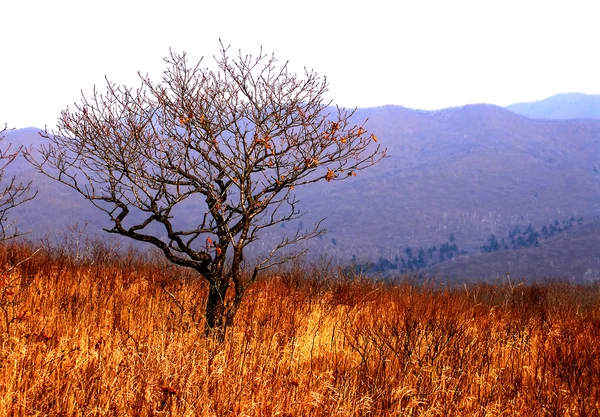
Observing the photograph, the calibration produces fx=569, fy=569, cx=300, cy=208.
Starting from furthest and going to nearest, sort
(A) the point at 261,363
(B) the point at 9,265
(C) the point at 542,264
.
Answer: (C) the point at 542,264 < (B) the point at 9,265 < (A) the point at 261,363

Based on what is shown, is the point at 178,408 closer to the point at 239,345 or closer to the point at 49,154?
the point at 239,345

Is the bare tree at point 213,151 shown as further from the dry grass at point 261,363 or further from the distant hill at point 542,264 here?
the distant hill at point 542,264

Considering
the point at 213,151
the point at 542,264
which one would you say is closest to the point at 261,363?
the point at 213,151

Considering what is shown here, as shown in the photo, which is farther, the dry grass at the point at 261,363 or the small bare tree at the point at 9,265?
the small bare tree at the point at 9,265

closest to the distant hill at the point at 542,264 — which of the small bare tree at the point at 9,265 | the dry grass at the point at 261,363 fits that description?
the dry grass at the point at 261,363

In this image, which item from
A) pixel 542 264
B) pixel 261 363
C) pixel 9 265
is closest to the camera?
pixel 261 363

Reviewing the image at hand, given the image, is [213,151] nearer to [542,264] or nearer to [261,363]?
[261,363]

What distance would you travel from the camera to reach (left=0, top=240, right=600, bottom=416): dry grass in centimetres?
414


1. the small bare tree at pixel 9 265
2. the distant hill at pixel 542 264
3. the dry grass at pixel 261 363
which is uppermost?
the small bare tree at pixel 9 265

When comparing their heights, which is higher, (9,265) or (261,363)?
(9,265)

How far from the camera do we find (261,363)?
5.39 m

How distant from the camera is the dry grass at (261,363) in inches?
163

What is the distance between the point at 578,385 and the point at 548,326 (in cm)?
330

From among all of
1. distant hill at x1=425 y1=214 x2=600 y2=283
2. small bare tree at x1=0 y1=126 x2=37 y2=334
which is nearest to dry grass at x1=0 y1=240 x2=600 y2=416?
small bare tree at x1=0 y1=126 x2=37 y2=334
